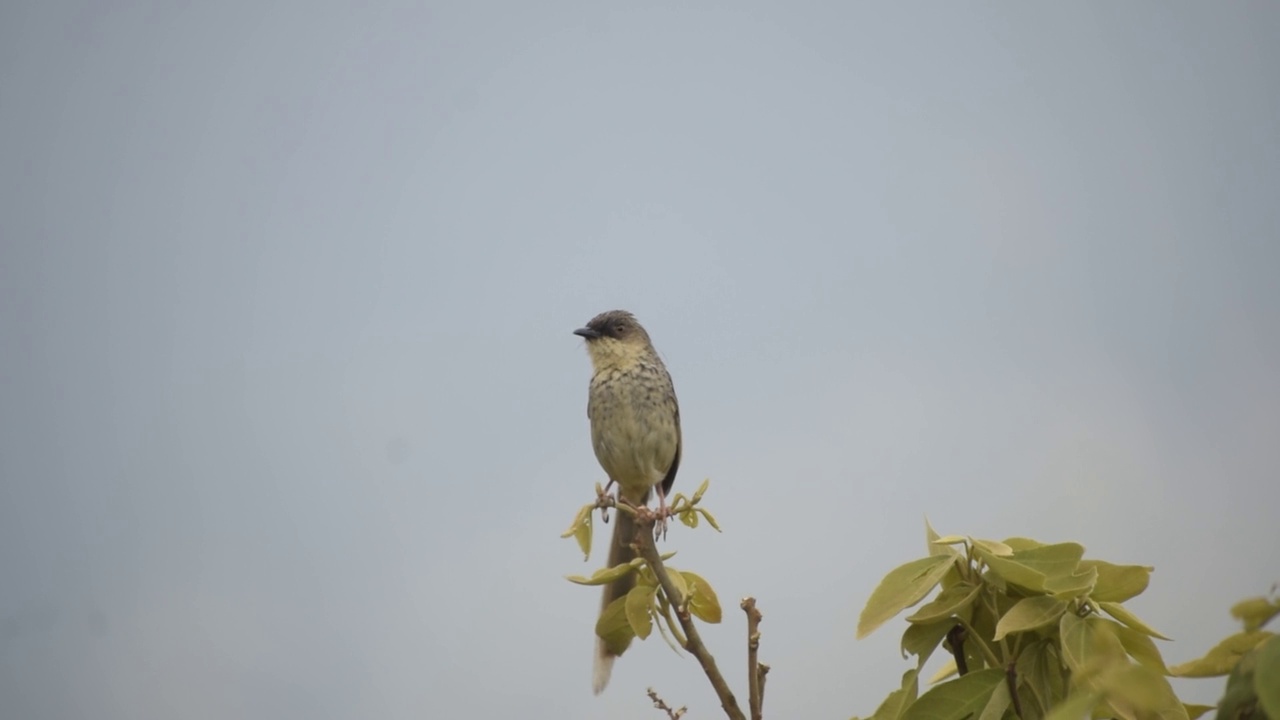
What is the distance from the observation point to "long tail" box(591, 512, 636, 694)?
338cm

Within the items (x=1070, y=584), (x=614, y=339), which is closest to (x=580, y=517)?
(x=1070, y=584)

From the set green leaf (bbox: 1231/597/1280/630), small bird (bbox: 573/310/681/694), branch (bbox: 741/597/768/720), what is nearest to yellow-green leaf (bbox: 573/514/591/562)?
branch (bbox: 741/597/768/720)

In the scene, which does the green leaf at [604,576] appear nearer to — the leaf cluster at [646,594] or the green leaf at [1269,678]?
the leaf cluster at [646,594]

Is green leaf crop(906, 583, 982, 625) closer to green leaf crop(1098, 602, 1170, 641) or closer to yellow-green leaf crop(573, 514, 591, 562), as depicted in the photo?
green leaf crop(1098, 602, 1170, 641)

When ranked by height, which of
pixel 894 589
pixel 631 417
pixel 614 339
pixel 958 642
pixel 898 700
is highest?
pixel 614 339

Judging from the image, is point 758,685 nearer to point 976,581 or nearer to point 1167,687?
point 976,581

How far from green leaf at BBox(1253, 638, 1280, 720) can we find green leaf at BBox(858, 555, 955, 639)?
41.2 inches

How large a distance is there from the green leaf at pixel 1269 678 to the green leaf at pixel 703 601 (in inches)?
64.7

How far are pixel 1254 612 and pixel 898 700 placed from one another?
995mm

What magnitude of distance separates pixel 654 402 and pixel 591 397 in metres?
0.38

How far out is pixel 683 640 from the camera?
260cm

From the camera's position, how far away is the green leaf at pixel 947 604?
228 centimetres

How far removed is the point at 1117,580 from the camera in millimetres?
2229

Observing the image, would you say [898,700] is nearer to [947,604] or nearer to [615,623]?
[947,604]
